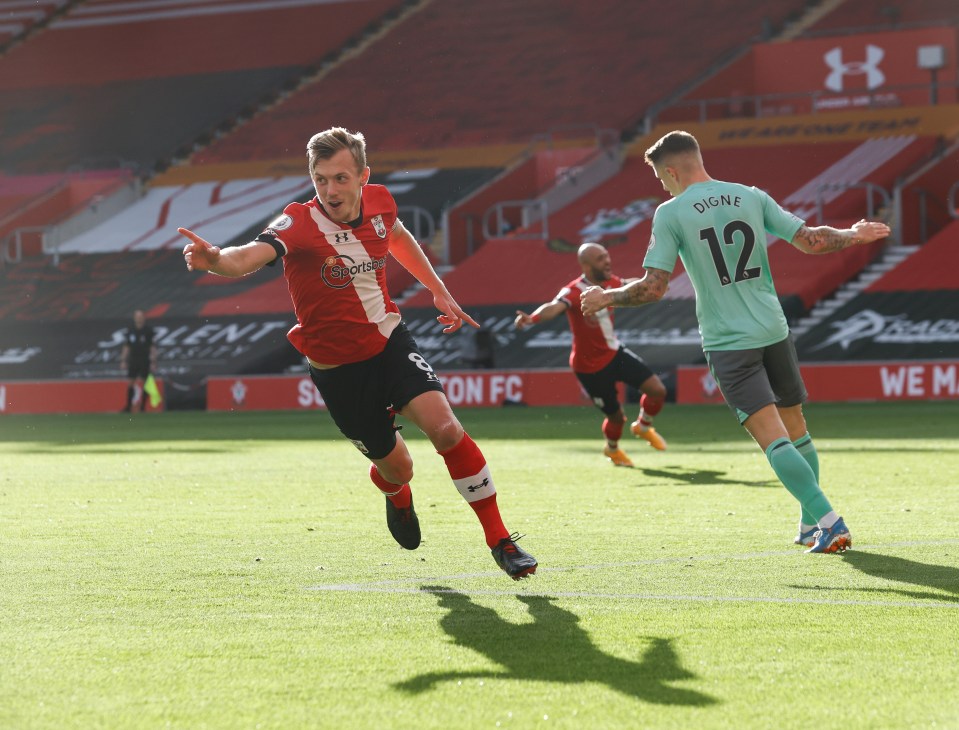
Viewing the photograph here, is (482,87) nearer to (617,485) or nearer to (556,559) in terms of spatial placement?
(617,485)

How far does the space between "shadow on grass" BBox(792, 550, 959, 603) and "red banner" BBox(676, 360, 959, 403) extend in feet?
58.9

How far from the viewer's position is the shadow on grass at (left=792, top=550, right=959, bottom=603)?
6.18m

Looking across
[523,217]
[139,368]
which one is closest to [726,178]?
[523,217]

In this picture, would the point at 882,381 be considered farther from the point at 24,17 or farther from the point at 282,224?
the point at 24,17

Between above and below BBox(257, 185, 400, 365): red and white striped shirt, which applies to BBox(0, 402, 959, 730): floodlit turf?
below

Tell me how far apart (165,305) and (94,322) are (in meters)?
1.64

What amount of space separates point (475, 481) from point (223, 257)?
1613mm

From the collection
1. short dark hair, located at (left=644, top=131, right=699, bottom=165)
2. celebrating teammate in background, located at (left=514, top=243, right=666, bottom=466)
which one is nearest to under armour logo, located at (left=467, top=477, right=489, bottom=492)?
short dark hair, located at (left=644, top=131, right=699, bottom=165)

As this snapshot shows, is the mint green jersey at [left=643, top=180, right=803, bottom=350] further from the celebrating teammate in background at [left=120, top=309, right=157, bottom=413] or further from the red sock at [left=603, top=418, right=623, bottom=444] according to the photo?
the celebrating teammate in background at [left=120, top=309, right=157, bottom=413]

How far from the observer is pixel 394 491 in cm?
770

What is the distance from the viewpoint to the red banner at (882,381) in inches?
972

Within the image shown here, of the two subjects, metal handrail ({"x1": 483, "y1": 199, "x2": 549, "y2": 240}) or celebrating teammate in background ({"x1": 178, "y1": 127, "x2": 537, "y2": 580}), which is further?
metal handrail ({"x1": 483, "y1": 199, "x2": 549, "y2": 240})

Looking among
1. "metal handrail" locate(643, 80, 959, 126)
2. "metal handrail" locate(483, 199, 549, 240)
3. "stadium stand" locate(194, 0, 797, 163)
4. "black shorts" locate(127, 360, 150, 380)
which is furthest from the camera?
"stadium stand" locate(194, 0, 797, 163)

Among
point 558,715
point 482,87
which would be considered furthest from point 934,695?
point 482,87
